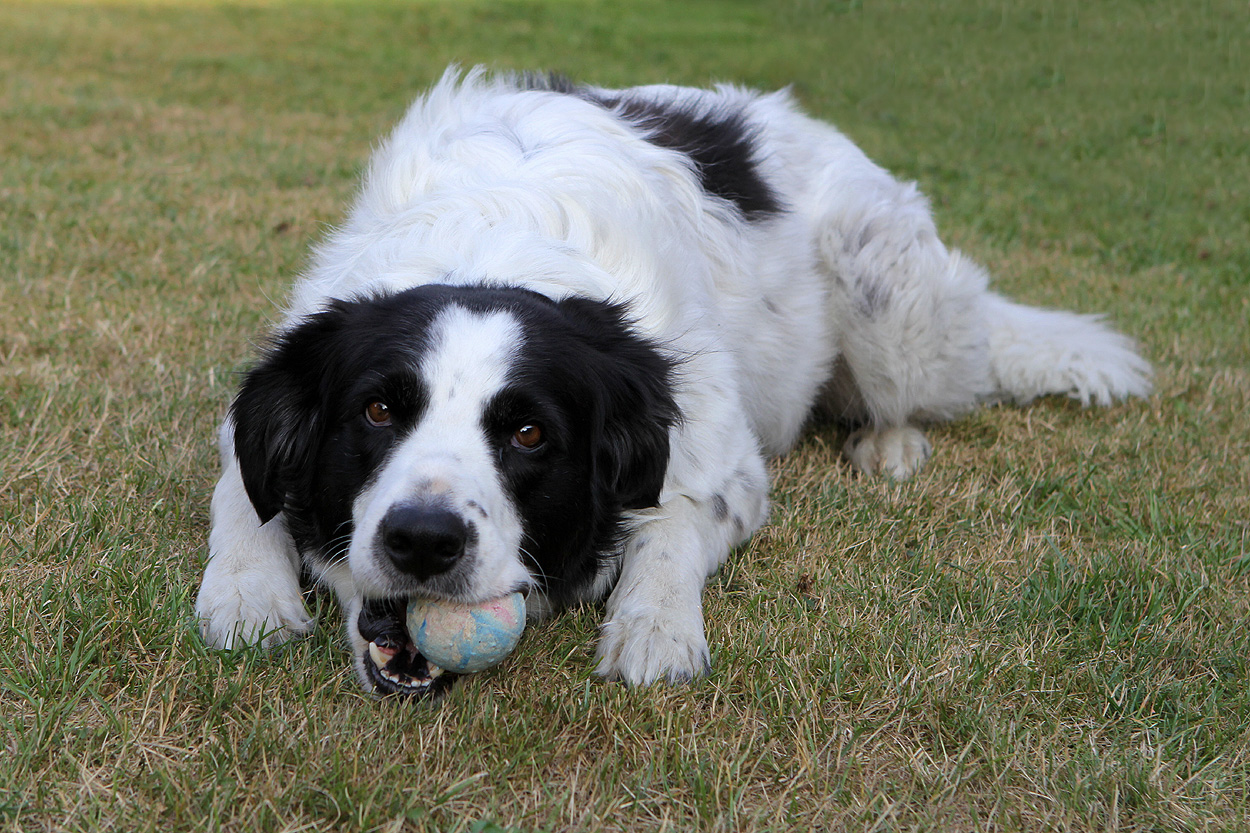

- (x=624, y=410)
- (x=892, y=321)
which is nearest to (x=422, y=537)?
(x=624, y=410)

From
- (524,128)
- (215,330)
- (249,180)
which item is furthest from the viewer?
(249,180)

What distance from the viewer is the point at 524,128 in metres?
3.78

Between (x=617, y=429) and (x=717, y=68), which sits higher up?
(x=617, y=429)

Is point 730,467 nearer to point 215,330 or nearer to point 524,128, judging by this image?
point 524,128

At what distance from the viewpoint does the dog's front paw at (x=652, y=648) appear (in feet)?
8.73

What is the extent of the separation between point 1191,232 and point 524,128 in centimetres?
696

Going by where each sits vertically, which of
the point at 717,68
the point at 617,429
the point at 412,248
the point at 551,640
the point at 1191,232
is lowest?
the point at 717,68

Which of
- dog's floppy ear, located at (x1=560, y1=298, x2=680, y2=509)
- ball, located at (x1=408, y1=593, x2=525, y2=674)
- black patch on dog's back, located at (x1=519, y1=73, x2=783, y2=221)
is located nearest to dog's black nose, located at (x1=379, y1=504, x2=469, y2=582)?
ball, located at (x1=408, y1=593, x2=525, y2=674)

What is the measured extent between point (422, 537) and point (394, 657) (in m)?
0.38

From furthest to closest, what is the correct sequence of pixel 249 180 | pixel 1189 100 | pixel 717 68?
pixel 717 68 < pixel 1189 100 < pixel 249 180

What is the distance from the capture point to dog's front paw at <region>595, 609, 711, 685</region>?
266 centimetres

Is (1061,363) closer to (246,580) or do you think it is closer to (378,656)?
(378,656)

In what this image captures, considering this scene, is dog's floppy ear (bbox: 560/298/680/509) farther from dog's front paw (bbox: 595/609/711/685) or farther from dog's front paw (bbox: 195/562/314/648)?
dog's front paw (bbox: 195/562/314/648)

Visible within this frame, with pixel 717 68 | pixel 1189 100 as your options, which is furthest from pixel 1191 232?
pixel 717 68
